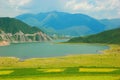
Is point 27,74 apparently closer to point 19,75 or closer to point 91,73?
point 19,75

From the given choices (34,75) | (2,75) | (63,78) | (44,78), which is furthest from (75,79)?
(2,75)

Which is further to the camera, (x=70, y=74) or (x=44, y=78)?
(x=70, y=74)

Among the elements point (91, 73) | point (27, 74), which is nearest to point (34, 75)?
point (27, 74)

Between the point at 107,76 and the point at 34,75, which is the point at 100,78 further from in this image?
the point at 34,75

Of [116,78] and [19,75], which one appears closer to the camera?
[116,78]

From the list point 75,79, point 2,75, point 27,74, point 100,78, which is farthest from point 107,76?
point 2,75

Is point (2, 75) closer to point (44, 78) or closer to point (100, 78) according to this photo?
point (44, 78)

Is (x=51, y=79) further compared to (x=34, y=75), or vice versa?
(x=34, y=75)
